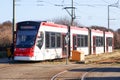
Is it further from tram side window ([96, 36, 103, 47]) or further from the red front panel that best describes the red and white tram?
tram side window ([96, 36, 103, 47])

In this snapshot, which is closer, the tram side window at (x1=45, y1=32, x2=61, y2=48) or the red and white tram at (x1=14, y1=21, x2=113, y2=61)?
the red and white tram at (x1=14, y1=21, x2=113, y2=61)

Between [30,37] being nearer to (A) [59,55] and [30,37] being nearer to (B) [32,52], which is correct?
(B) [32,52]

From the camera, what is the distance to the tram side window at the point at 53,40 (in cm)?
A: 3559

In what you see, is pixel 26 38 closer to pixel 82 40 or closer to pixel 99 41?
pixel 82 40

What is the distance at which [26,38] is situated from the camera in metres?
34.1

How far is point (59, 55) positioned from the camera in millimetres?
38312

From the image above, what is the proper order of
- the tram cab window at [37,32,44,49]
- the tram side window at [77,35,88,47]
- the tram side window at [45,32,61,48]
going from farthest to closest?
1. the tram side window at [77,35,88,47]
2. the tram side window at [45,32,61,48]
3. the tram cab window at [37,32,44,49]

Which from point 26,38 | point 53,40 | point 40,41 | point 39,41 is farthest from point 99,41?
point 26,38

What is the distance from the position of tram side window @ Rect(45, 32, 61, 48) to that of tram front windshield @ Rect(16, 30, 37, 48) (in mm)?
1692

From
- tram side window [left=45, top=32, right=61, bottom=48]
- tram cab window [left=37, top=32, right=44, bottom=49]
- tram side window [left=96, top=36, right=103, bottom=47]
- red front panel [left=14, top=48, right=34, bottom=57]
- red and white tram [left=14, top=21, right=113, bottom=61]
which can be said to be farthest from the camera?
tram side window [left=96, top=36, right=103, bottom=47]

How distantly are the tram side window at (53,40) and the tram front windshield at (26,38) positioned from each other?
A: 1.69 m

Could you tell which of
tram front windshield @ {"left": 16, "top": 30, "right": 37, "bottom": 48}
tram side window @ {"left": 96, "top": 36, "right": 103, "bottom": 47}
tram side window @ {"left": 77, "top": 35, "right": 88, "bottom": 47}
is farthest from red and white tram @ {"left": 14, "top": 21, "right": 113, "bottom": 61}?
tram side window @ {"left": 96, "top": 36, "right": 103, "bottom": 47}

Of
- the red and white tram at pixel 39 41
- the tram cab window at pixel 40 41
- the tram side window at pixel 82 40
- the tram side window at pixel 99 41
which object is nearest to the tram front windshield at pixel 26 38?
the red and white tram at pixel 39 41

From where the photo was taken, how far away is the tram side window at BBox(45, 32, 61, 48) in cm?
3559
